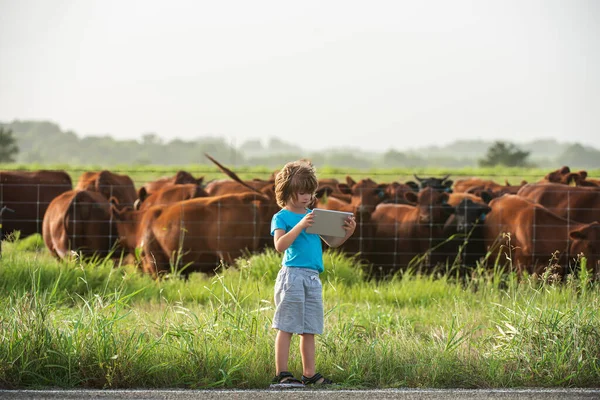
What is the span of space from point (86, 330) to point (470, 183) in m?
15.7

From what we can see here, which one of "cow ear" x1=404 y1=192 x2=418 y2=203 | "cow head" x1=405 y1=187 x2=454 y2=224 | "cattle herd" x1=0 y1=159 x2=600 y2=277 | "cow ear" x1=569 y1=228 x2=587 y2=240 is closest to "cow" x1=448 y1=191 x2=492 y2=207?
"cattle herd" x1=0 y1=159 x2=600 y2=277

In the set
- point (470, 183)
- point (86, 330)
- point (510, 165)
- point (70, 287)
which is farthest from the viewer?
point (510, 165)

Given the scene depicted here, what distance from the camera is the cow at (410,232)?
501 inches

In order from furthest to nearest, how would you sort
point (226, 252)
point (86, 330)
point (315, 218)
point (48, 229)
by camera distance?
point (48, 229) → point (226, 252) → point (86, 330) → point (315, 218)

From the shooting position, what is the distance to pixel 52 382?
18.9 feet

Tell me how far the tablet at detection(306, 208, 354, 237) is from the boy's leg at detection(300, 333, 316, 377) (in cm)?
73

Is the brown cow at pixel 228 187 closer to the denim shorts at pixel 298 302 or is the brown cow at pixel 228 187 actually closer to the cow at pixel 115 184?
the cow at pixel 115 184

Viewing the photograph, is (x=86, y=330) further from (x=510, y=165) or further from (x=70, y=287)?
(x=510, y=165)

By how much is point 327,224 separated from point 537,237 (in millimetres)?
7218

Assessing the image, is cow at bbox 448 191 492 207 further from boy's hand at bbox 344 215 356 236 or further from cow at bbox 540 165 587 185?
boy's hand at bbox 344 215 356 236

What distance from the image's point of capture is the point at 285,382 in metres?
5.73

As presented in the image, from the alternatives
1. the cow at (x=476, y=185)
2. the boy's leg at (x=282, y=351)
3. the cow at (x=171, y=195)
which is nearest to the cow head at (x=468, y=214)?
the cow at (x=476, y=185)

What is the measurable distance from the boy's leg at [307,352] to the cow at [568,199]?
842 centimetres

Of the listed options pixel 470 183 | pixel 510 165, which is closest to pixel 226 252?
pixel 470 183
